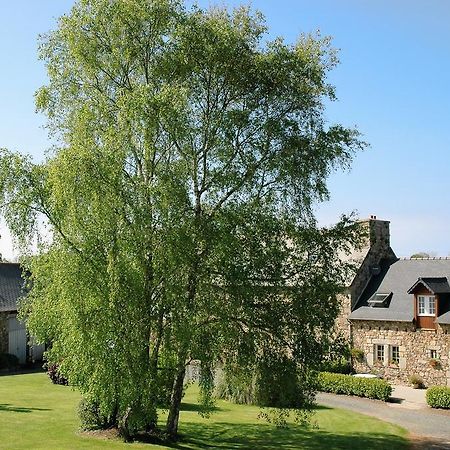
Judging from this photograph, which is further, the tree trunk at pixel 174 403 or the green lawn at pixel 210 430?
the tree trunk at pixel 174 403

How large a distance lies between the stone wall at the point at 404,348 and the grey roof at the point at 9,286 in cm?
2120

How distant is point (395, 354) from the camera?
34.1 m

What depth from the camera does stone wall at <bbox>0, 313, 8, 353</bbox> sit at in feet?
123

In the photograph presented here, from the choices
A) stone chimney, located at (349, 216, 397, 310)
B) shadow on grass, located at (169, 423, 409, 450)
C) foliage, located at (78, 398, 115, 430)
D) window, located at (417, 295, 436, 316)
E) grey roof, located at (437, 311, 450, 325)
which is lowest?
shadow on grass, located at (169, 423, 409, 450)

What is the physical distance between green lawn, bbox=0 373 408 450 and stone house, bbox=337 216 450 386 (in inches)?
313

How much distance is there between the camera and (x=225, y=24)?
18922 millimetres

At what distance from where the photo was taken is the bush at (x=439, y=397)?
2734 cm

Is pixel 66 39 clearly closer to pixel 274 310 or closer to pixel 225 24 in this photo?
pixel 225 24

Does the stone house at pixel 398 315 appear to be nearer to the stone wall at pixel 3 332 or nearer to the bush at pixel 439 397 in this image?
the bush at pixel 439 397

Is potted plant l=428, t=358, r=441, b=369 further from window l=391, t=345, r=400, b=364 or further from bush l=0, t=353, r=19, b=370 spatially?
bush l=0, t=353, r=19, b=370

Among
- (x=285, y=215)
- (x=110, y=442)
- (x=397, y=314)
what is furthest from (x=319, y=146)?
(x=397, y=314)

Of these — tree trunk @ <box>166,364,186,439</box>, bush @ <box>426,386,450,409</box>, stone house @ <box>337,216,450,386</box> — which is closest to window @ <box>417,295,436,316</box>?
stone house @ <box>337,216,450,386</box>

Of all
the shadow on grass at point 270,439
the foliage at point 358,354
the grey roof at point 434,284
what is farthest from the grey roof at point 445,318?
the shadow on grass at point 270,439

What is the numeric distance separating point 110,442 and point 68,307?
4.66 meters
